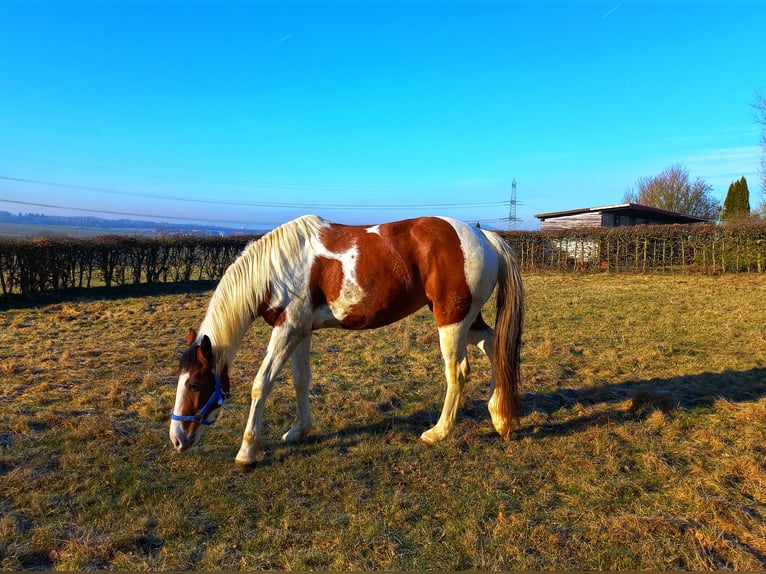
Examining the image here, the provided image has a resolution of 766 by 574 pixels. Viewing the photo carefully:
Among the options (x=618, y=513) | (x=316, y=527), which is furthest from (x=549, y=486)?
(x=316, y=527)

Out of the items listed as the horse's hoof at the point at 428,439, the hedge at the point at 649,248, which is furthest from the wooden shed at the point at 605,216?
the horse's hoof at the point at 428,439

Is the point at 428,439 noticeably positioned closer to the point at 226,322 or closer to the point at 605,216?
the point at 226,322

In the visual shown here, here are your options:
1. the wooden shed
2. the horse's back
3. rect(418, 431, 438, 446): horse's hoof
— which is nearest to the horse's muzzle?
the horse's back

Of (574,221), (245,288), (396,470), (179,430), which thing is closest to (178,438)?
(179,430)

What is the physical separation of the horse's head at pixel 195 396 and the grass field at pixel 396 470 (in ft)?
1.03

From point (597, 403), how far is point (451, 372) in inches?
83.2

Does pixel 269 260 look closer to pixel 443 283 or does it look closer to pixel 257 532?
pixel 443 283

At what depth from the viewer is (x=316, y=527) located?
2900 millimetres

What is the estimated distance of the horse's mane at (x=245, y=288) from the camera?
380 centimetres

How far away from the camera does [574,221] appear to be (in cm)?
2706

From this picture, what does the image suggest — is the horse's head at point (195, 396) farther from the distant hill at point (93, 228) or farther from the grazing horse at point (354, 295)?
the distant hill at point (93, 228)

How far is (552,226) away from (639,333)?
21022 millimetres

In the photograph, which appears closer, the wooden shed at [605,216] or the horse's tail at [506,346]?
the horse's tail at [506,346]

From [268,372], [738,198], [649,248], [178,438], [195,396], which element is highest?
[738,198]
